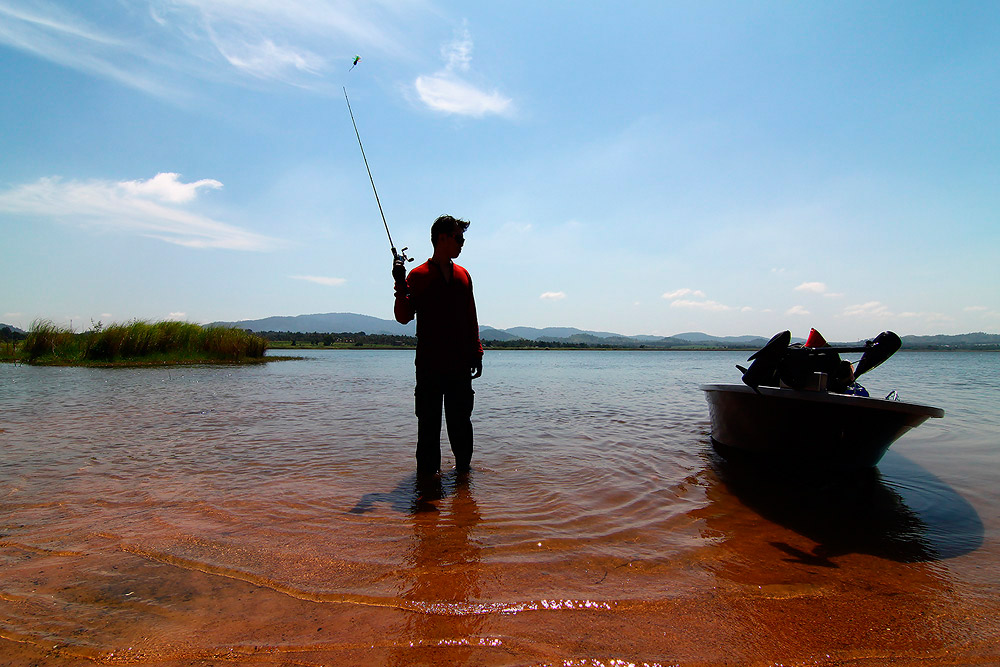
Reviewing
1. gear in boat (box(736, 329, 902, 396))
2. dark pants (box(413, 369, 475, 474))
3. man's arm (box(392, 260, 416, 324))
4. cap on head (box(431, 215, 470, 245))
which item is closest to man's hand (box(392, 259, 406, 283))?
man's arm (box(392, 260, 416, 324))

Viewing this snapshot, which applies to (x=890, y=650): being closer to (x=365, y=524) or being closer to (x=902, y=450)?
(x=365, y=524)

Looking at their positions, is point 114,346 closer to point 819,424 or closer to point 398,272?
point 398,272

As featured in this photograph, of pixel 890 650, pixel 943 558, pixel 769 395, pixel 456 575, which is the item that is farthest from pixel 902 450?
pixel 456 575

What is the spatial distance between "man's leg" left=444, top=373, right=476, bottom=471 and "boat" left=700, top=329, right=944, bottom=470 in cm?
298

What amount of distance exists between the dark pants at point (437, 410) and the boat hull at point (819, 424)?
303cm

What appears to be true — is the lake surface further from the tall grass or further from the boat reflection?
the tall grass

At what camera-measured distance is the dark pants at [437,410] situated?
14.9ft

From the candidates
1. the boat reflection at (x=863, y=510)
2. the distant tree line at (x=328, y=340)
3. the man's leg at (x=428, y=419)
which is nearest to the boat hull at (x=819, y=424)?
the boat reflection at (x=863, y=510)

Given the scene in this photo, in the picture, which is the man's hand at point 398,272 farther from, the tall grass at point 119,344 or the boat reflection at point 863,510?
the tall grass at point 119,344

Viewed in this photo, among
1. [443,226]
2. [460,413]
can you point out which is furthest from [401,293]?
[460,413]

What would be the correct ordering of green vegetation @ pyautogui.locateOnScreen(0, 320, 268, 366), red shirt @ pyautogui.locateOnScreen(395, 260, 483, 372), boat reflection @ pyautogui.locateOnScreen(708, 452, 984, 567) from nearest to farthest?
1. boat reflection @ pyautogui.locateOnScreen(708, 452, 984, 567)
2. red shirt @ pyautogui.locateOnScreen(395, 260, 483, 372)
3. green vegetation @ pyautogui.locateOnScreen(0, 320, 268, 366)

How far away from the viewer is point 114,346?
21188 mm

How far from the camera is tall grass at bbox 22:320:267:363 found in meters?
20.8

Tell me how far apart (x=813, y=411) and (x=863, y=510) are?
0.89 meters
